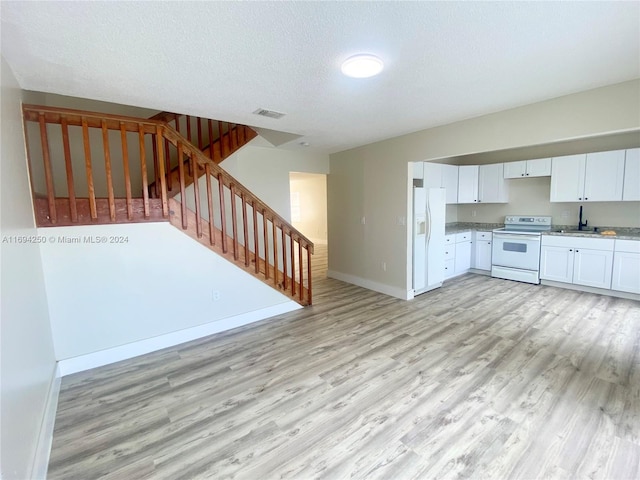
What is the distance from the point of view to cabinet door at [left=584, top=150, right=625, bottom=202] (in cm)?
400

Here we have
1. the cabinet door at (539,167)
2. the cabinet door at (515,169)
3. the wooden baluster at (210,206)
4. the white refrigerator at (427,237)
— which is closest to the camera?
the wooden baluster at (210,206)

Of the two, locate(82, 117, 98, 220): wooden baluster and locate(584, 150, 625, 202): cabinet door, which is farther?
locate(584, 150, 625, 202): cabinet door

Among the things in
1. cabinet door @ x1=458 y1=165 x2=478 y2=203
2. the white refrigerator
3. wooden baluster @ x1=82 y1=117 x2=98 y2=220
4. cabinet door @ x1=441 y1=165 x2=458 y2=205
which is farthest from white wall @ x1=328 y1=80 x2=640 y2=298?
wooden baluster @ x1=82 y1=117 x2=98 y2=220

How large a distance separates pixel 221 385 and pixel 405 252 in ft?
9.85

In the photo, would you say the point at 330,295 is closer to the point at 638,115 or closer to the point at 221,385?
the point at 221,385

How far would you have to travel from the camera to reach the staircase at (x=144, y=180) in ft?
8.09

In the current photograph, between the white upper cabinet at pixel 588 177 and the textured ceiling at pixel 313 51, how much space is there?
2.47 metres

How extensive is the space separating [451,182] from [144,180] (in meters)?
4.84

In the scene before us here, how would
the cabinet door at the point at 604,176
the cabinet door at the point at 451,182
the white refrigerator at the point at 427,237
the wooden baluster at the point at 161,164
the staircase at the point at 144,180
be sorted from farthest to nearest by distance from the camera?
the cabinet door at the point at 451,182 → the white refrigerator at the point at 427,237 → the cabinet door at the point at 604,176 → the wooden baluster at the point at 161,164 → the staircase at the point at 144,180

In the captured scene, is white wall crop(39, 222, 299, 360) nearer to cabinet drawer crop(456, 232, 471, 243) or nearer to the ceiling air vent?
the ceiling air vent

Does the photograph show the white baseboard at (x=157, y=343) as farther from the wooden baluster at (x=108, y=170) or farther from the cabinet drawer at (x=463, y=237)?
the cabinet drawer at (x=463, y=237)

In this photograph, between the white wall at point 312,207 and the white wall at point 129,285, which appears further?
the white wall at point 312,207

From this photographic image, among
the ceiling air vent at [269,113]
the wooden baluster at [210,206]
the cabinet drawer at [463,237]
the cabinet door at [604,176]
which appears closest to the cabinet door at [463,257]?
the cabinet drawer at [463,237]

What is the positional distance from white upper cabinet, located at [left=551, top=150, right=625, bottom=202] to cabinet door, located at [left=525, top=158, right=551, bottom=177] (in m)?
0.08
